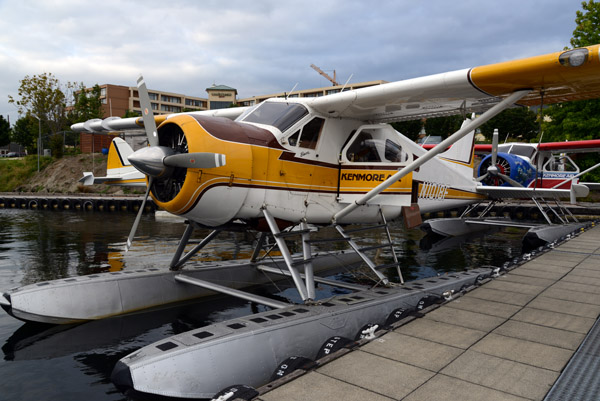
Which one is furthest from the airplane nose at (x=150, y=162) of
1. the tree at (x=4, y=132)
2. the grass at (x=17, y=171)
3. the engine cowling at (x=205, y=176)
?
the tree at (x=4, y=132)

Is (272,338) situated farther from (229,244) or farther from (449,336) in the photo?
(229,244)

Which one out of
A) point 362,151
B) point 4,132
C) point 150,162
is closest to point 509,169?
point 362,151

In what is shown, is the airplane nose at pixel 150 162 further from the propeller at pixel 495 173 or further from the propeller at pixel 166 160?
the propeller at pixel 495 173

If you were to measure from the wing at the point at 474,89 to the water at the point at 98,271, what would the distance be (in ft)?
12.4

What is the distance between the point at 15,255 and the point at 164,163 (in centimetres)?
954

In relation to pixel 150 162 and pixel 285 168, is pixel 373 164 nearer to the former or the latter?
pixel 285 168

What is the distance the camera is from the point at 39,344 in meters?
5.62

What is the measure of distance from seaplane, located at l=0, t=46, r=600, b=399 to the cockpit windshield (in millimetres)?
17

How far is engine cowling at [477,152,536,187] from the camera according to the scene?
674 inches

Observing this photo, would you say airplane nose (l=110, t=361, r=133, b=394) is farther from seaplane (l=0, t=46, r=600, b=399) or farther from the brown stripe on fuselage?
the brown stripe on fuselage

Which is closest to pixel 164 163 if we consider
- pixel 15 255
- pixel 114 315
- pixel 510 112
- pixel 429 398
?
pixel 114 315

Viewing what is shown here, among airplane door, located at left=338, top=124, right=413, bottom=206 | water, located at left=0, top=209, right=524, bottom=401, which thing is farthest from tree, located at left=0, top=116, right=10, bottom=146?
airplane door, located at left=338, top=124, right=413, bottom=206

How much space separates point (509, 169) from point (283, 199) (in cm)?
1425

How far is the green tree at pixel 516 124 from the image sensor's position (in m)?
49.5
